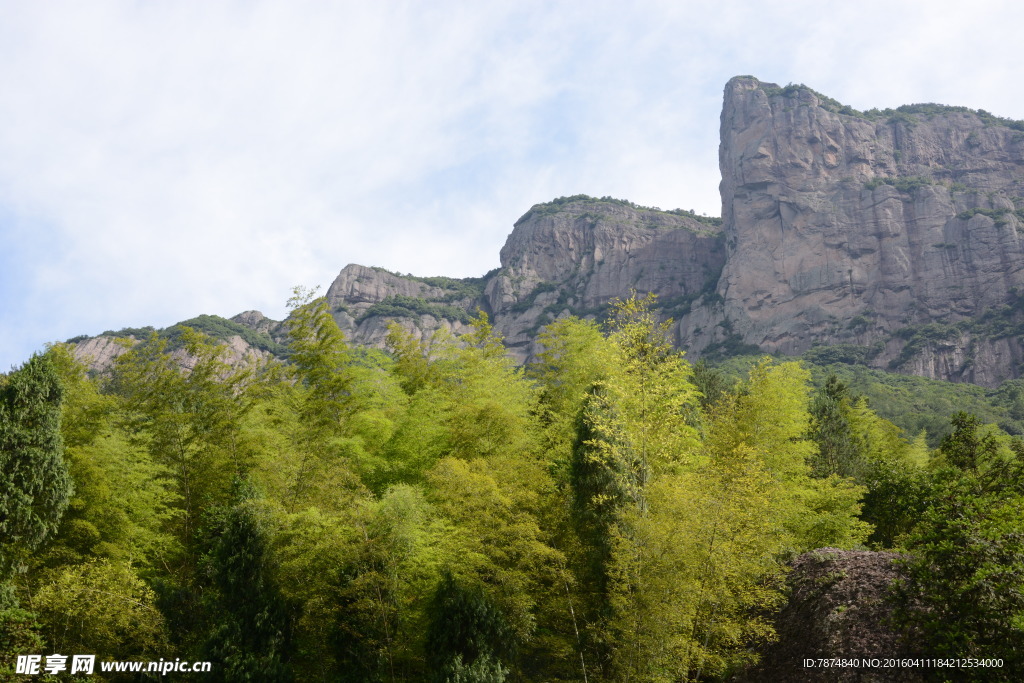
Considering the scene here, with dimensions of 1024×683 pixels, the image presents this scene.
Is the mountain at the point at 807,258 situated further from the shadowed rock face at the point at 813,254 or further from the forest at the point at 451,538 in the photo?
the forest at the point at 451,538

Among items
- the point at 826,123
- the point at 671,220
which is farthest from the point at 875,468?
the point at 671,220

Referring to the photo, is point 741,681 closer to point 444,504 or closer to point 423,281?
point 444,504

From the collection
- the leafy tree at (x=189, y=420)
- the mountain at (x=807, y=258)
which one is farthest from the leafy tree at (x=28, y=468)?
the mountain at (x=807, y=258)

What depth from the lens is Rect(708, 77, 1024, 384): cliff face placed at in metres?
80.5

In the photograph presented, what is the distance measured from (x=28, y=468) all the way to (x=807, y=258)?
9406 cm

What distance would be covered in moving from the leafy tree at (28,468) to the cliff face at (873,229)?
84.5m

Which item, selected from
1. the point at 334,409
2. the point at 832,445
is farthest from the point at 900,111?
the point at 334,409

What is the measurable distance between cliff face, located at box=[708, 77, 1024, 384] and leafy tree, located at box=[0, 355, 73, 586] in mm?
84521

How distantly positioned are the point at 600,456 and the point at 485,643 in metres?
3.91

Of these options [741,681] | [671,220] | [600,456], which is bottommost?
[741,681]

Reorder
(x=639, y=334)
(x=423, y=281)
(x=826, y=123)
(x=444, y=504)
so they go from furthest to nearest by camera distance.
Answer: (x=423, y=281)
(x=826, y=123)
(x=639, y=334)
(x=444, y=504)

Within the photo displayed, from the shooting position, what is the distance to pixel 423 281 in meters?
116

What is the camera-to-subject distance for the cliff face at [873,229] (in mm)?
80500

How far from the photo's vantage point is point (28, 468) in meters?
12.1
